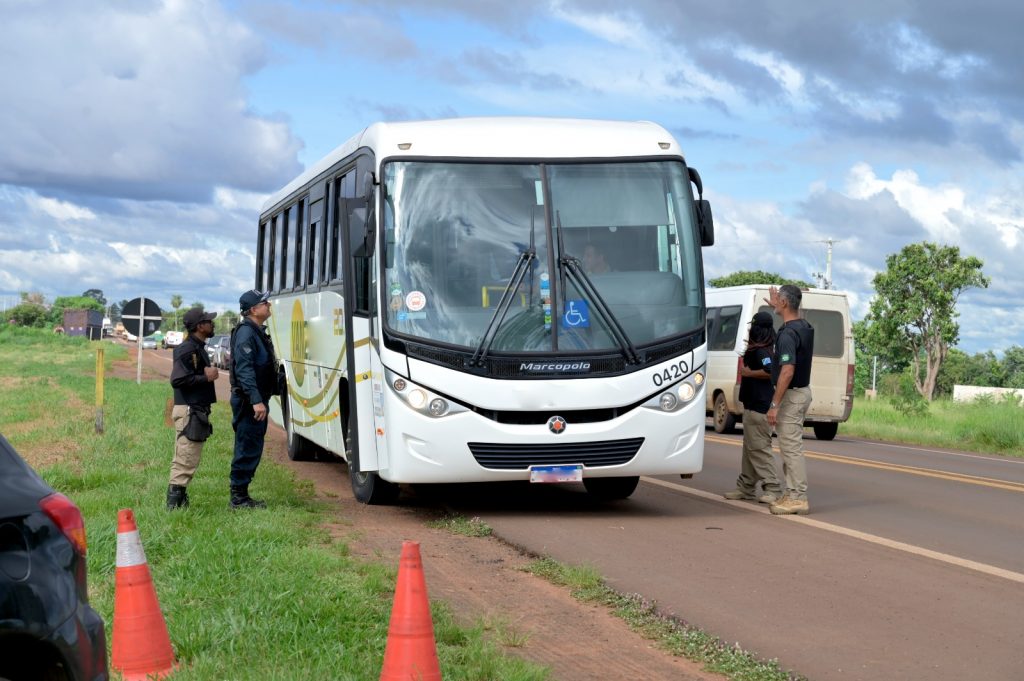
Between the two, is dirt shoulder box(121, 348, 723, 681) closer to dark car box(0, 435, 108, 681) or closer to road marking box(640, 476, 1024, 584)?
road marking box(640, 476, 1024, 584)

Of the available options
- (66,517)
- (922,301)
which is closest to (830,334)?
(66,517)

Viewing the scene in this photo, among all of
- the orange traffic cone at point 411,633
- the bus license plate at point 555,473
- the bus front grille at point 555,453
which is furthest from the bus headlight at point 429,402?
the orange traffic cone at point 411,633

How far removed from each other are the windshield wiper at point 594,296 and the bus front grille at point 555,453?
70cm

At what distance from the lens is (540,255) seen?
11477mm

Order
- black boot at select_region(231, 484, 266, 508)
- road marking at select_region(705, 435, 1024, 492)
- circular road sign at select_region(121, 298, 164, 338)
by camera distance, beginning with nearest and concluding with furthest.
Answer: black boot at select_region(231, 484, 266, 508)
road marking at select_region(705, 435, 1024, 492)
circular road sign at select_region(121, 298, 164, 338)

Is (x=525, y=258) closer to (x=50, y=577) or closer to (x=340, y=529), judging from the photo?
(x=340, y=529)

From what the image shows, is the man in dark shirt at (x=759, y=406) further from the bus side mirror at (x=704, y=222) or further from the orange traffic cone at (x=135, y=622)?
the orange traffic cone at (x=135, y=622)

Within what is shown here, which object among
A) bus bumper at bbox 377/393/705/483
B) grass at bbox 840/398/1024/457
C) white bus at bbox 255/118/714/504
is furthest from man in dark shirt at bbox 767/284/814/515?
grass at bbox 840/398/1024/457

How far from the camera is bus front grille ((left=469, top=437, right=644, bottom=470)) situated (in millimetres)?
11188

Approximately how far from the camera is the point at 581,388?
441 inches

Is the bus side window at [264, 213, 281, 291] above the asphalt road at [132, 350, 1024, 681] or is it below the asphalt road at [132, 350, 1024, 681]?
above

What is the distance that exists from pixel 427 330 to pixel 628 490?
2824mm

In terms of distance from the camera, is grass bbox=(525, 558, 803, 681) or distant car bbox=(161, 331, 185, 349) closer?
grass bbox=(525, 558, 803, 681)

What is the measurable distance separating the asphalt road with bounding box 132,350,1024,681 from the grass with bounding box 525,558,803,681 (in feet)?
0.52
